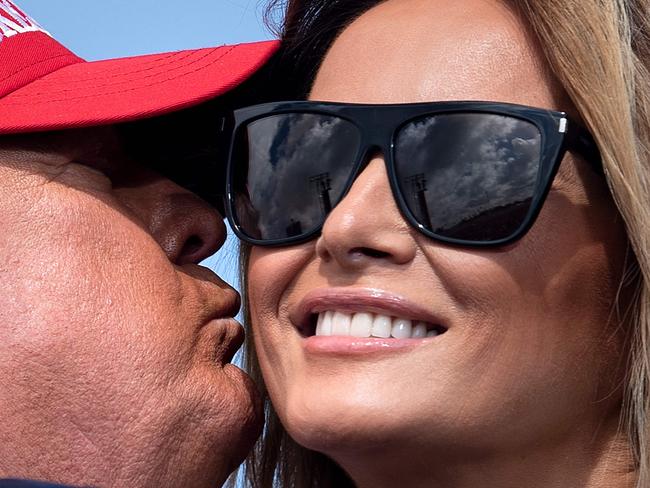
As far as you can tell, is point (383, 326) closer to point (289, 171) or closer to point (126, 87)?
point (289, 171)

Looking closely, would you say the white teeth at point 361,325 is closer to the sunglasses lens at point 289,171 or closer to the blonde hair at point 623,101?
the sunglasses lens at point 289,171

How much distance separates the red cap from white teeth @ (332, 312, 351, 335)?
0.52 metres

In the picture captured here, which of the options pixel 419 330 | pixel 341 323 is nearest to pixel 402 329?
pixel 419 330

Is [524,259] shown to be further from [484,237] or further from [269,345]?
[269,345]

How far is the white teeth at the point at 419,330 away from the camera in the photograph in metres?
2.00

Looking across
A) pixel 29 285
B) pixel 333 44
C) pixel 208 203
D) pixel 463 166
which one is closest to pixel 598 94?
pixel 463 166

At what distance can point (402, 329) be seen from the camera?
199 cm

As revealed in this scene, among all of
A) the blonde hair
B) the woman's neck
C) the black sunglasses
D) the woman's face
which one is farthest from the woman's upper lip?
the blonde hair

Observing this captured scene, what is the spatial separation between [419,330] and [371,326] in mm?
93

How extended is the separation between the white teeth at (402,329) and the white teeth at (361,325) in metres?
0.05

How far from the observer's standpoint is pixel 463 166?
1.95 meters

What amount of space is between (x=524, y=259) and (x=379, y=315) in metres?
0.29

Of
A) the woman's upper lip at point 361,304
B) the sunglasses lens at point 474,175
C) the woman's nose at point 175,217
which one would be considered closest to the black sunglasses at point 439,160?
the sunglasses lens at point 474,175

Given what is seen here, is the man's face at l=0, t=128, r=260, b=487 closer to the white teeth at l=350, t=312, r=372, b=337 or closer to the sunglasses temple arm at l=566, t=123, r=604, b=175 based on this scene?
the white teeth at l=350, t=312, r=372, b=337
